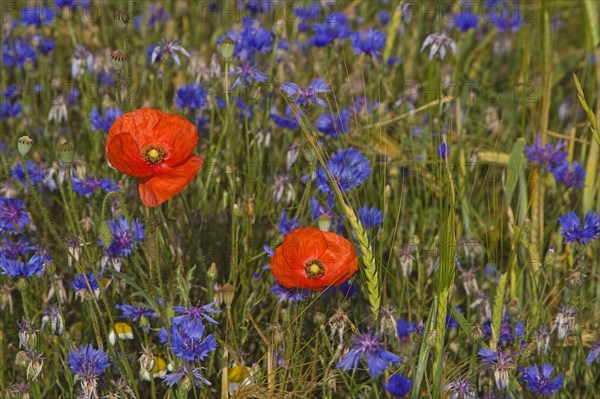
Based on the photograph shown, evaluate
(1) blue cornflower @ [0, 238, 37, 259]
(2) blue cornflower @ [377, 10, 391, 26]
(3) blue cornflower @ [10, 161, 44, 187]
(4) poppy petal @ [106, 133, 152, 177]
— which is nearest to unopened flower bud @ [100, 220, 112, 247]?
(4) poppy petal @ [106, 133, 152, 177]

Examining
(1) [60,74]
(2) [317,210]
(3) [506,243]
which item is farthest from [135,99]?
(3) [506,243]

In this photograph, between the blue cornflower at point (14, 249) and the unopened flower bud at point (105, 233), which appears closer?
the unopened flower bud at point (105, 233)

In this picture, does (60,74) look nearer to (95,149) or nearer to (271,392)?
(95,149)

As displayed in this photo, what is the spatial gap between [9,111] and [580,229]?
1788 mm

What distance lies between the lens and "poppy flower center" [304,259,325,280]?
1784 mm

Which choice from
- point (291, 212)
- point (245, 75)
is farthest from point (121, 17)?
point (291, 212)

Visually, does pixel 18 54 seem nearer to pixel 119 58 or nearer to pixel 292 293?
pixel 119 58

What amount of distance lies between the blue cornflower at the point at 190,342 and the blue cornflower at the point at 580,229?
829 millimetres

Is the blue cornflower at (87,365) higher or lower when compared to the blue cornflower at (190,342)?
lower

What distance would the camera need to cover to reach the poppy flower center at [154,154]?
5.88ft

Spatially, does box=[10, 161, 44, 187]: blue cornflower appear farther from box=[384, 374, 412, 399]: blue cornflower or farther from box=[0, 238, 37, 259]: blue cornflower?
box=[384, 374, 412, 399]: blue cornflower

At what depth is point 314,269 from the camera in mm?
1785

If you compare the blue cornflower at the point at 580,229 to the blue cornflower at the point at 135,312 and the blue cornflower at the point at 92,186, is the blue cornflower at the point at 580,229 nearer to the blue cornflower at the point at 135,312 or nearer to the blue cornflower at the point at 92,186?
the blue cornflower at the point at 135,312

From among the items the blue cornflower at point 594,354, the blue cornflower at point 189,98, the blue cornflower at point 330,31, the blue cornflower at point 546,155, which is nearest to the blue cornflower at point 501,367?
the blue cornflower at point 594,354
